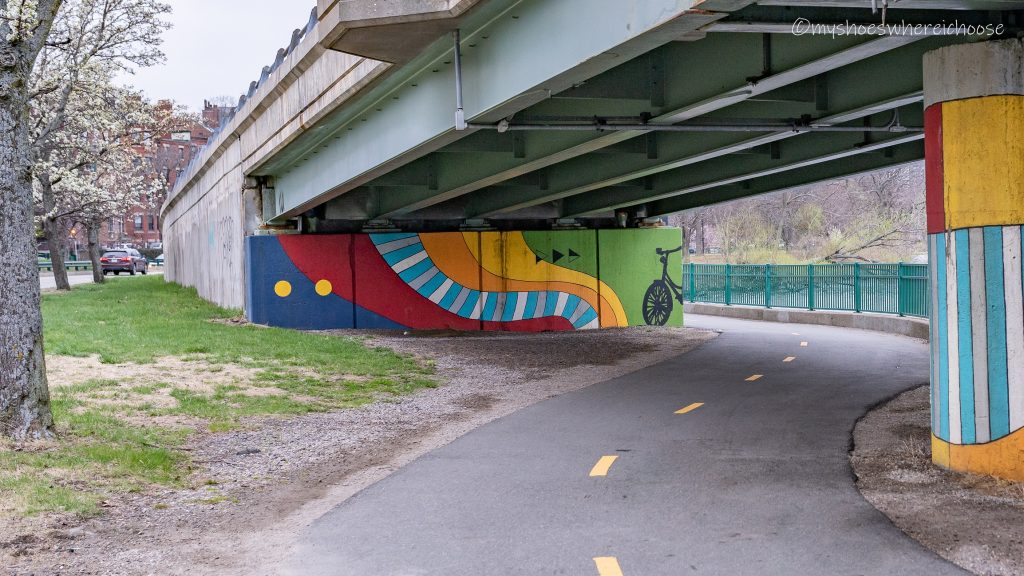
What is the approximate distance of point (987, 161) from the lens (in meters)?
7.49

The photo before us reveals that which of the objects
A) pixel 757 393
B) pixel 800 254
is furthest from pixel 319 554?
pixel 800 254

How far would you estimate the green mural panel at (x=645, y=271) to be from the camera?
2553 centimetres

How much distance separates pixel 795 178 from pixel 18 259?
1547 cm

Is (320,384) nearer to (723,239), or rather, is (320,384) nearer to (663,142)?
(663,142)

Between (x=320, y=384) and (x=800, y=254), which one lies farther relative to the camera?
(x=800, y=254)

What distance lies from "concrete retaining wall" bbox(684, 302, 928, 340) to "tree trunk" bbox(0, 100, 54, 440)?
1860 centimetres

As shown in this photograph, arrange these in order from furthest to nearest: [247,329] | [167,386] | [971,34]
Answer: [247,329]
[167,386]
[971,34]

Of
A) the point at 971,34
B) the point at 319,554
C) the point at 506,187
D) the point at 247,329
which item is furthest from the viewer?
the point at 506,187

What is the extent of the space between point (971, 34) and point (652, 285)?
18.5 m

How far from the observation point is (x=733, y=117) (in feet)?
42.4

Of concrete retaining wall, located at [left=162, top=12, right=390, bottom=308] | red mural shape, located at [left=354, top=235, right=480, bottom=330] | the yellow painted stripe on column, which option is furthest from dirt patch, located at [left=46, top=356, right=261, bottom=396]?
the yellow painted stripe on column

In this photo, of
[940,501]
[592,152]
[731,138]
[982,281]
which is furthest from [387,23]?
[592,152]

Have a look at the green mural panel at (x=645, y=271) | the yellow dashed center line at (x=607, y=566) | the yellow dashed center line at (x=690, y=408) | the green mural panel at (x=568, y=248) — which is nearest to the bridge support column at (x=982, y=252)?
the yellow dashed center line at (x=607, y=566)

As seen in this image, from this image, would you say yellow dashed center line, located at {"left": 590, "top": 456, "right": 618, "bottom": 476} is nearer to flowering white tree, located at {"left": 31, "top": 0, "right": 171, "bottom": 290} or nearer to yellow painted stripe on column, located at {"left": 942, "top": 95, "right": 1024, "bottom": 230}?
yellow painted stripe on column, located at {"left": 942, "top": 95, "right": 1024, "bottom": 230}
